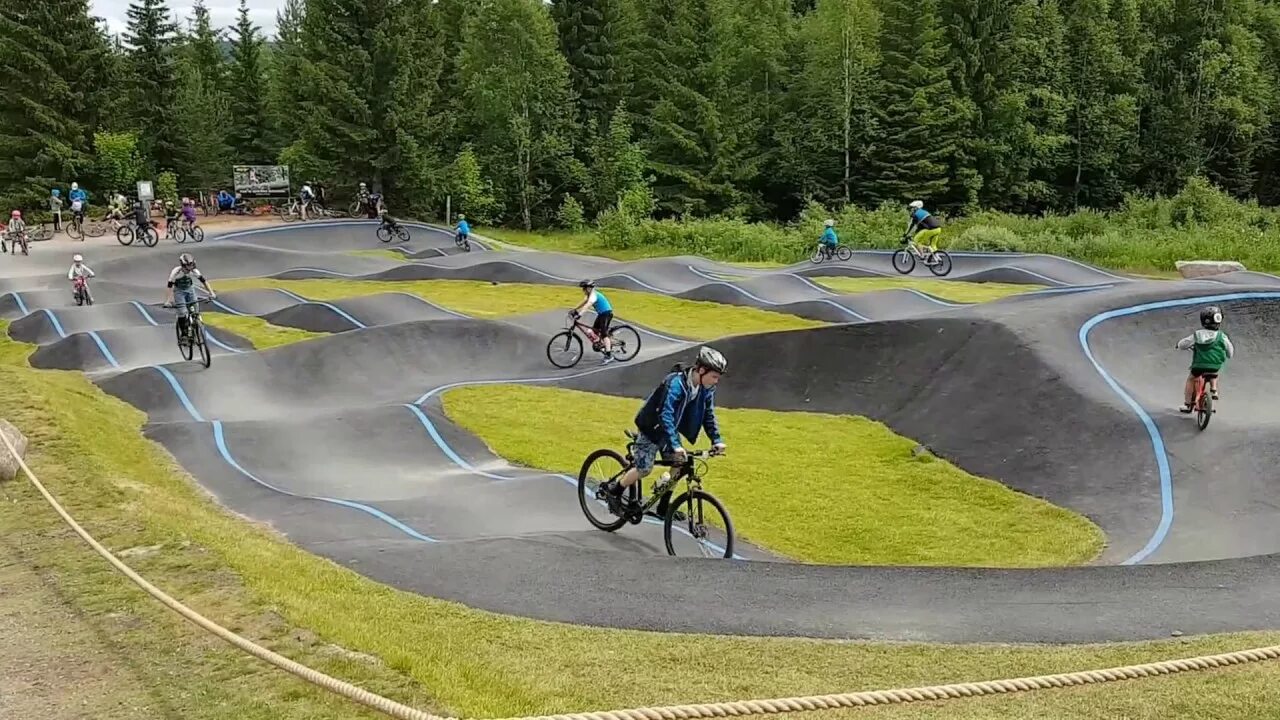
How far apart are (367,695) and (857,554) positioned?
24.1 ft

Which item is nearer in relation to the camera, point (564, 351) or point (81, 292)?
point (564, 351)

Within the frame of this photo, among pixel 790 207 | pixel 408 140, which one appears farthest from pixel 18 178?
pixel 790 207

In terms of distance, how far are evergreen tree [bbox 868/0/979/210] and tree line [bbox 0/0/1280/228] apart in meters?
0.13

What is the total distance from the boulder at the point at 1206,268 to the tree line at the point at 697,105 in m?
23.8

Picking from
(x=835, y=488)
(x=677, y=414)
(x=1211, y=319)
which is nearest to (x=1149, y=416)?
(x=1211, y=319)

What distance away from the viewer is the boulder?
29.3 metres

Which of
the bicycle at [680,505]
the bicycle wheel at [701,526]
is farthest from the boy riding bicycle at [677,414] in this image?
the bicycle wheel at [701,526]

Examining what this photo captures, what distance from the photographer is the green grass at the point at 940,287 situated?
89.7 ft

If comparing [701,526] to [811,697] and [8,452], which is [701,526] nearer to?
[811,697]

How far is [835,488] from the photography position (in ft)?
42.8

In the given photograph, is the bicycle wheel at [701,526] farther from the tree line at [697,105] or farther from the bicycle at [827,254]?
the tree line at [697,105]

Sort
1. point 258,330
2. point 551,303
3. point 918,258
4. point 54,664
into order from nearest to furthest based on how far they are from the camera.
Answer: point 54,664 < point 258,330 < point 551,303 < point 918,258

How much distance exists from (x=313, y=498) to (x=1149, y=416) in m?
11.1

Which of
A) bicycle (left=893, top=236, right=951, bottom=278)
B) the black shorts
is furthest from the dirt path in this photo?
bicycle (left=893, top=236, right=951, bottom=278)
